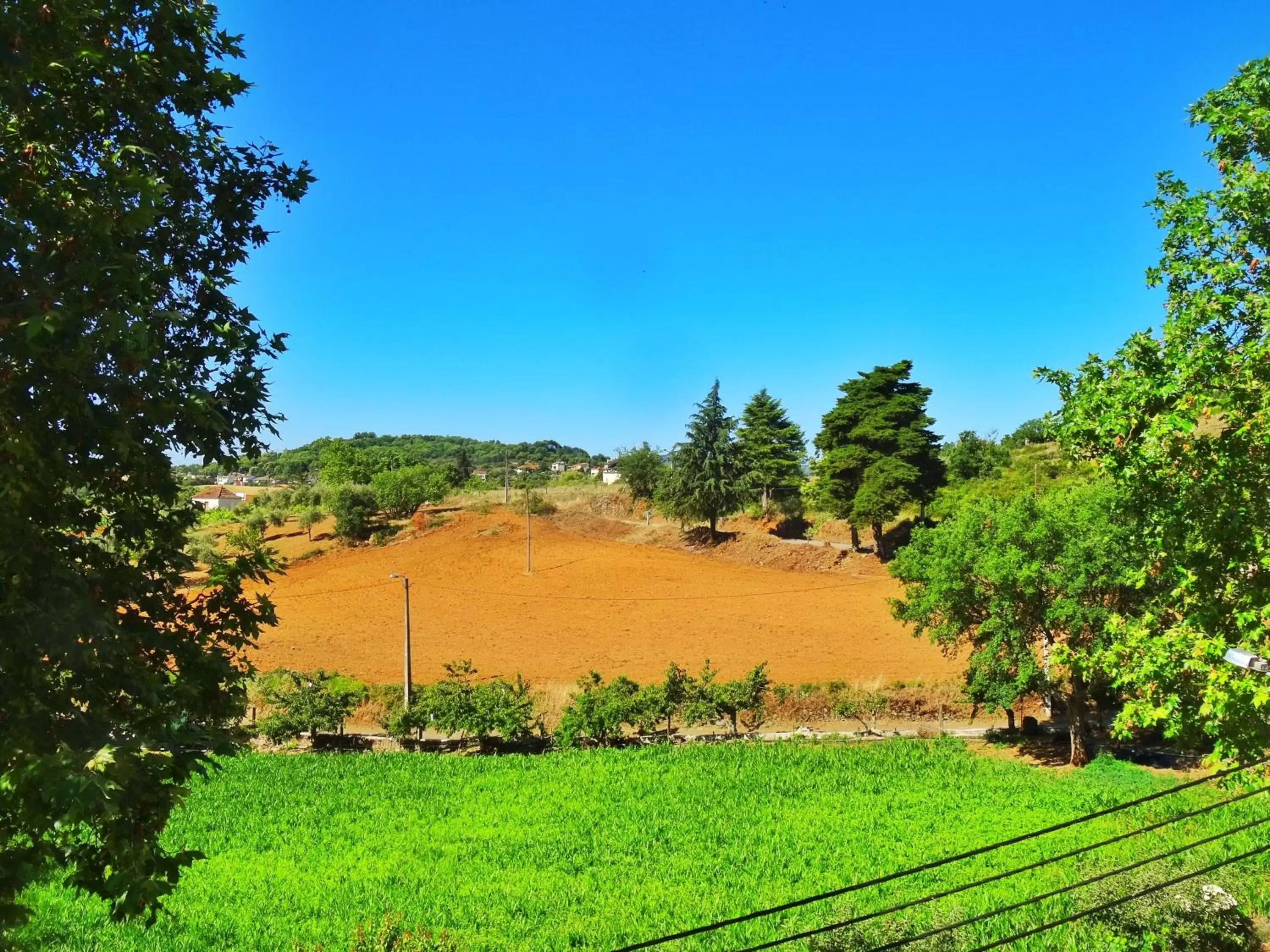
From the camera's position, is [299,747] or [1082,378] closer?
[1082,378]

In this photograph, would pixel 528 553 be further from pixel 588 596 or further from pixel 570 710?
pixel 570 710

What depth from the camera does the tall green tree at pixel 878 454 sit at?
52.6 m

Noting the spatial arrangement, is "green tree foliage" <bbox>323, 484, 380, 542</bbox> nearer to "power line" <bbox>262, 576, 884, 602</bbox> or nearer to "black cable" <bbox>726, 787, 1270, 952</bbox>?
"power line" <bbox>262, 576, 884, 602</bbox>

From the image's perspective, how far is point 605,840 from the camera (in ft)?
52.2

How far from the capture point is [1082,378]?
8758mm

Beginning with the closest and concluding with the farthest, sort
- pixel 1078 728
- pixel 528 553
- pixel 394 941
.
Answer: pixel 394 941 → pixel 1078 728 → pixel 528 553

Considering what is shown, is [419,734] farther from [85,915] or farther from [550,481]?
[550,481]

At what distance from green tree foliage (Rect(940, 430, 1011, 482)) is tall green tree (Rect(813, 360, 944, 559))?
702 cm

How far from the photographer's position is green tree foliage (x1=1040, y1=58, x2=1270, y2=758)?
7.59 m

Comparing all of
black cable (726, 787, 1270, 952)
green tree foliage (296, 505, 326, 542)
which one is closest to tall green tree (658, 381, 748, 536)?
green tree foliage (296, 505, 326, 542)

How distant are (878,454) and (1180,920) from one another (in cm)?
4670

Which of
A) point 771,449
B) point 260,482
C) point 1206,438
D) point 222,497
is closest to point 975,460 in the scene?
point 771,449

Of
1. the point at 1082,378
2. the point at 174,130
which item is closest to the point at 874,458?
the point at 1082,378

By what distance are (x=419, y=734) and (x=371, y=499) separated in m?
43.7
